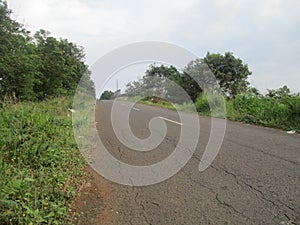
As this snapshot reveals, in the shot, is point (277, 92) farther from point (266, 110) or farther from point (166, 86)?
point (166, 86)

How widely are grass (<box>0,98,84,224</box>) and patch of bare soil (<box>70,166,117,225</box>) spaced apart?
0.11 m

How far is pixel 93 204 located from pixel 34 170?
48.2 inches

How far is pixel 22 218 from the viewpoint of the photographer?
84.6 inches

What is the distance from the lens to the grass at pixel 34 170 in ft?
7.41

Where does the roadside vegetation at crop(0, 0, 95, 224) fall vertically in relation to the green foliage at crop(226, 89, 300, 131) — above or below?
below

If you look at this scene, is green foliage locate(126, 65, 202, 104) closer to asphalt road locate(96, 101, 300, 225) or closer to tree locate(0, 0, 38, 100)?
tree locate(0, 0, 38, 100)

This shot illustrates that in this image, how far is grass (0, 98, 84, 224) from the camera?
88.9 inches

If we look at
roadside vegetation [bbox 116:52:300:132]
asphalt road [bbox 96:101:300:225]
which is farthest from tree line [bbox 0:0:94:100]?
asphalt road [bbox 96:101:300:225]

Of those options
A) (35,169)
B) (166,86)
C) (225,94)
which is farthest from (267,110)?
(166,86)

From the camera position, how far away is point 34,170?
3.38 meters

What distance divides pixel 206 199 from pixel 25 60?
53.9 feet

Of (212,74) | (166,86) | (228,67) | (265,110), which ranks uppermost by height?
(228,67)

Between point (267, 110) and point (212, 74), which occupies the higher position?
point (212, 74)


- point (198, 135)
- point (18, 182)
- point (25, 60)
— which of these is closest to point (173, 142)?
point (198, 135)
